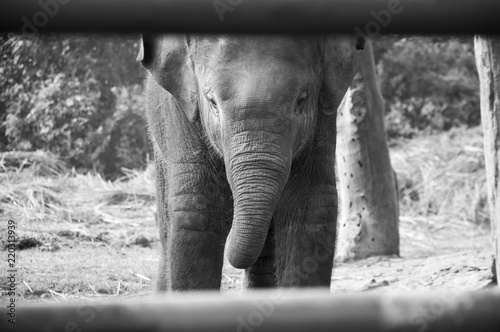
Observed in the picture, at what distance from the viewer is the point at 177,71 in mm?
4473

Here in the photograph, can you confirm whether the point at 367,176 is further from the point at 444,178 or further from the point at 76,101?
the point at 76,101

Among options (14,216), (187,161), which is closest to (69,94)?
(14,216)

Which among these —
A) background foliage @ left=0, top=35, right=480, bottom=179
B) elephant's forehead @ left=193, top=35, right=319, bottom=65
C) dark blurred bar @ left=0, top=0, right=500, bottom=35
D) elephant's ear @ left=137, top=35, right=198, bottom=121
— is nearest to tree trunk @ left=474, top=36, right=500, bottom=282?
elephant's forehead @ left=193, top=35, right=319, bottom=65

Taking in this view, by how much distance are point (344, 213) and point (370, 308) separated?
8213 mm

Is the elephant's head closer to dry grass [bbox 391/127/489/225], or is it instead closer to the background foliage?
dry grass [bbox 391/127/489/225]

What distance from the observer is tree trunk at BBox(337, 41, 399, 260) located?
28.6 ft

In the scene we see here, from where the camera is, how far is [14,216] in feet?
29.6

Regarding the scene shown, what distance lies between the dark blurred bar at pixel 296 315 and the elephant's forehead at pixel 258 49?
9.79 ft

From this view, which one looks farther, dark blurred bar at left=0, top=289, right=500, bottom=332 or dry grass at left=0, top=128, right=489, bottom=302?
dry grass at left=0, top=128, right=489, bottom=302

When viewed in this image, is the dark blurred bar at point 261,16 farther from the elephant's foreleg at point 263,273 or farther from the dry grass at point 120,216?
the dry grass at point 120,216

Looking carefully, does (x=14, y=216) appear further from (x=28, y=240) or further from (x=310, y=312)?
(x=310, y=312)

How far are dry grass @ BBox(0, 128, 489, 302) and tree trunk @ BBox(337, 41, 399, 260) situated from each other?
959mm

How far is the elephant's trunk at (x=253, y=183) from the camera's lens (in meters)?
3.75

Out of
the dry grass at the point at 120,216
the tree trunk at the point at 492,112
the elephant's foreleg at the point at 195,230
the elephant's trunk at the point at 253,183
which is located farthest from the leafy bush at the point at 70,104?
the elephant's trunk at the point at 253,183
